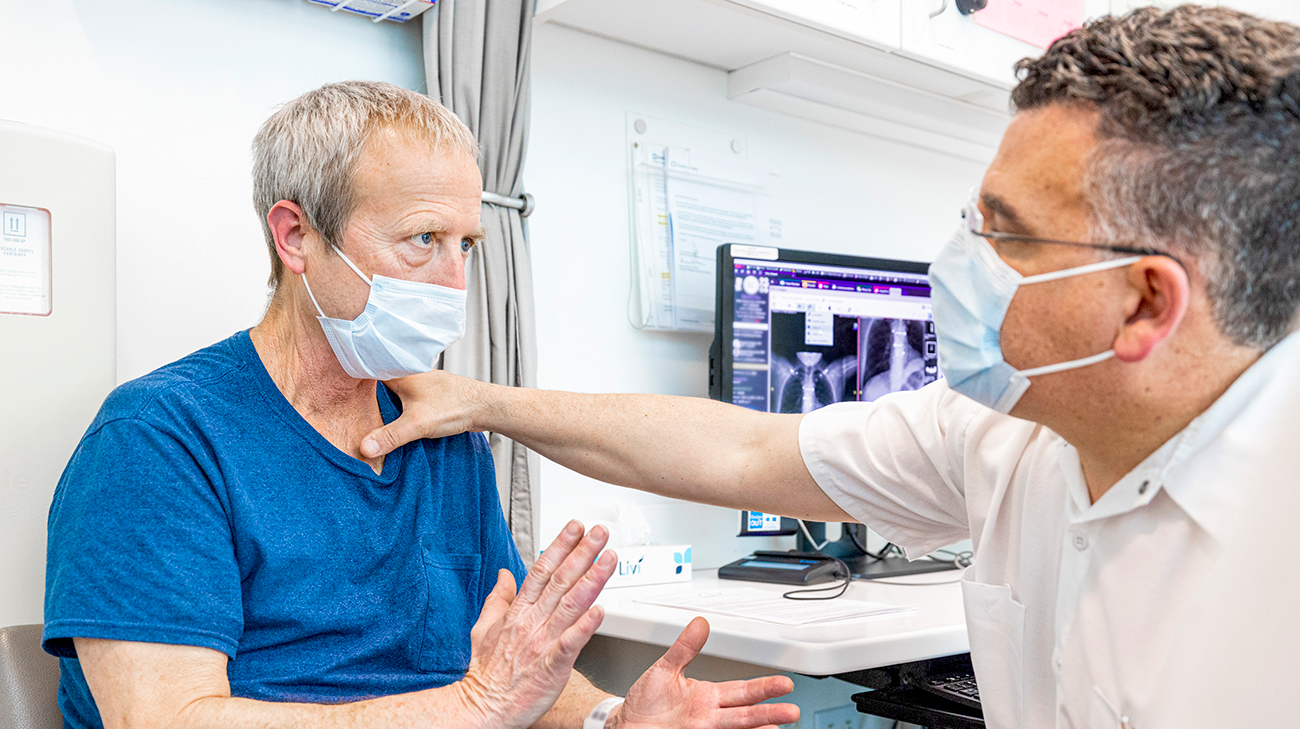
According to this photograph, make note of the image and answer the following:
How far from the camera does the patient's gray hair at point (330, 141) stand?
1257 mm

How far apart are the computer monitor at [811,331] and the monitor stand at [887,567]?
168 millimetres

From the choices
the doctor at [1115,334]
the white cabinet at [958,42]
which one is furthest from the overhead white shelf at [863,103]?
the doctor at [1115,334]

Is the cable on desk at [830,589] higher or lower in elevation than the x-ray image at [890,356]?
lower

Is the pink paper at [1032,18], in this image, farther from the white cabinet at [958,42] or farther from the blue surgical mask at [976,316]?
the blue surgical mask at [976,316]

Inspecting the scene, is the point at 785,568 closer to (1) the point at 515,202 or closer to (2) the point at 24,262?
(1) the point at 515,202

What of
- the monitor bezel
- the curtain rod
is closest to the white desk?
the monitor bezel

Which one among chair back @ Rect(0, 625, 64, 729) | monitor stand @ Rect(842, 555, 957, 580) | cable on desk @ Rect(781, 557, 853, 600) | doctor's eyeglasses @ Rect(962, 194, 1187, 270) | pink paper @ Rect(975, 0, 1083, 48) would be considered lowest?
monitor stand @ Rect(842, 555, 957, 580)

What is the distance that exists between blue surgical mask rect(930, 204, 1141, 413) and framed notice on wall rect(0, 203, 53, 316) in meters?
1.17

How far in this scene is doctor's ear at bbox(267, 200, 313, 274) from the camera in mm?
1286

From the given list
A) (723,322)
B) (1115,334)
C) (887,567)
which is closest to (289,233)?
(1115,334)

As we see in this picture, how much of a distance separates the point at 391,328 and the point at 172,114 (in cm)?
73

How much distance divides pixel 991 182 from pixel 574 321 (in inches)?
49.7

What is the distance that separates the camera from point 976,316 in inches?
43.0

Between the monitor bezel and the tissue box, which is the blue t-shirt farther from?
the monitor bezel
